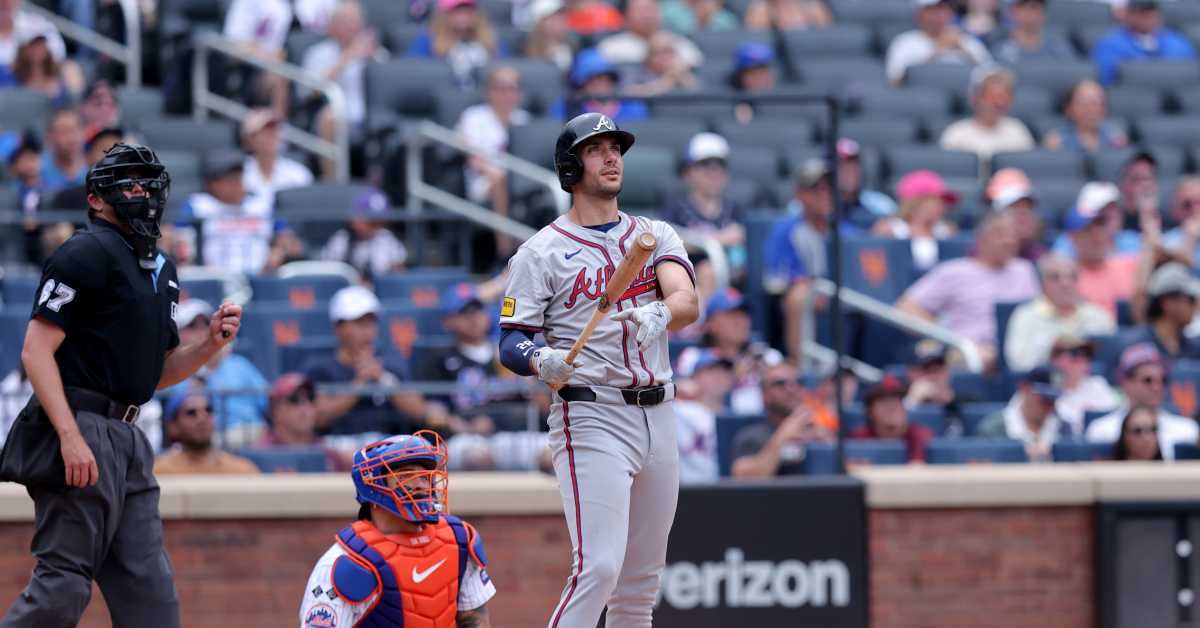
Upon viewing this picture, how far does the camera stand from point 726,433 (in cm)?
827

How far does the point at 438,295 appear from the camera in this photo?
9.98 m

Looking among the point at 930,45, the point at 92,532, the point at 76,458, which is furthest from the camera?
the point at 930,45

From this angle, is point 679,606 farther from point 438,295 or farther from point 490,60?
point 490,60

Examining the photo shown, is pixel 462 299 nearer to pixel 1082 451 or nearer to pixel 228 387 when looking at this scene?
pixel 228 387

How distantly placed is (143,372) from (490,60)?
730 centimetres

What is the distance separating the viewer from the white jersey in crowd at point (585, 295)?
518 cm

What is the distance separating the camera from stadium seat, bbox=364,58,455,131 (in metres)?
11.6

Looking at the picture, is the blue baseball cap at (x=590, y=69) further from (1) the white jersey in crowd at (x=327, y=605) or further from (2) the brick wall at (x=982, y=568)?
(1) the white jersey in crowd at (x=327, y=605)

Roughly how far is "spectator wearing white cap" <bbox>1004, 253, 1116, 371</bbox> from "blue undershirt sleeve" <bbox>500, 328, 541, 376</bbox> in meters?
5.17

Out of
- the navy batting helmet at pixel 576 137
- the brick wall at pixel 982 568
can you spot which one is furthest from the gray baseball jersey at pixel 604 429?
the brick wall at pixel 982 568

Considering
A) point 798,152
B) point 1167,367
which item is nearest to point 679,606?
point 1167,367

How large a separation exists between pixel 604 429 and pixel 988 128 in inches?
308

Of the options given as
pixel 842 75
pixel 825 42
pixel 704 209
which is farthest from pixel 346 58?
pixel 825 42

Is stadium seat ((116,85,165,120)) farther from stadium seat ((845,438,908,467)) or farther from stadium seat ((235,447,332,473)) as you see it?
stadium seat ((845,438,908,467))
